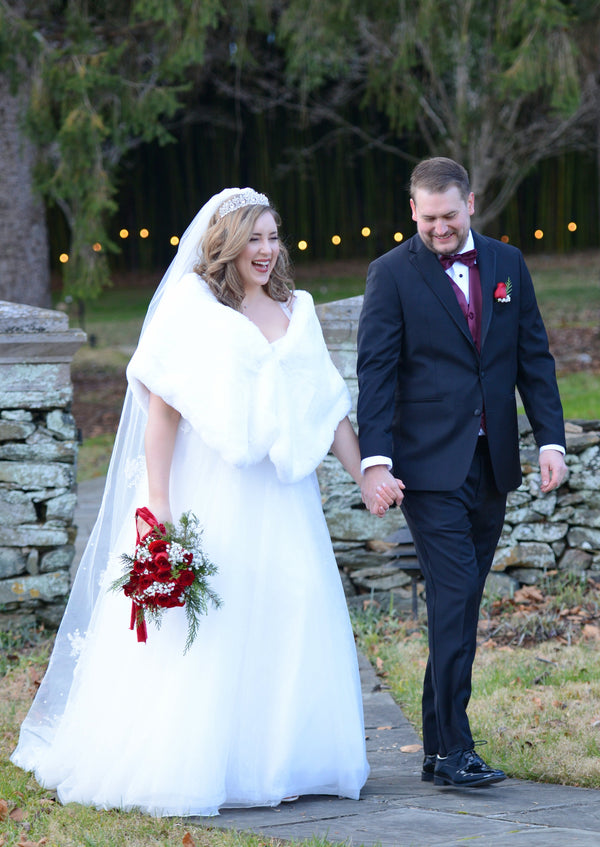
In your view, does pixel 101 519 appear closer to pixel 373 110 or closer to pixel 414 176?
pixel 414 176

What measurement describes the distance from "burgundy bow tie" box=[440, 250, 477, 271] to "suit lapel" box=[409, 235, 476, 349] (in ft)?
0.08

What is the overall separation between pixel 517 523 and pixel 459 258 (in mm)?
3008

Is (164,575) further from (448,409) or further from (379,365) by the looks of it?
(448,409)

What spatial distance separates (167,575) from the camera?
3475mm

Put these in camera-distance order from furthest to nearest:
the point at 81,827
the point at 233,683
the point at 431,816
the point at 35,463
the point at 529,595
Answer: the point at 529,595 → the point at 35,463 → the point at 233,683 → the point at 81,827 → the point at 431,816

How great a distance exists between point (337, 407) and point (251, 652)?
0.89 meters

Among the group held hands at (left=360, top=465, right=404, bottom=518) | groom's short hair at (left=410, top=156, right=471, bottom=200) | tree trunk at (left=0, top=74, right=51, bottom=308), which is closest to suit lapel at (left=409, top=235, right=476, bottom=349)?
groom's short hair at (left=410, top=156, right=471, bottom=200)

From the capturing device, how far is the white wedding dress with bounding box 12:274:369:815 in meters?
3.54

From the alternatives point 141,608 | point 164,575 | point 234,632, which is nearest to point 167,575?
point 164,575

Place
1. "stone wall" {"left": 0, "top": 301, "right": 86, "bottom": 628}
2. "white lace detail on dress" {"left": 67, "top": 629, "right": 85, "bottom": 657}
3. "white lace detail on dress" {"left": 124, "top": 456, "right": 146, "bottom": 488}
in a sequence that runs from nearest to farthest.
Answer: "white lace detail on dress" {"left": 124, "top": 456, "right": 146, "bottom": 488}, "white lace detail on dress" {"left": 67, "top": 629, "right": 85, "bottom": 657}, "stone wall" {"left": 0, "top": 301, "right": 86, "bottom": 628}

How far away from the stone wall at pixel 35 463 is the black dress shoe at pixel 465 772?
2.97 meters

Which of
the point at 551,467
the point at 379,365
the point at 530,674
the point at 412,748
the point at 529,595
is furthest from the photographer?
the point at 529,595

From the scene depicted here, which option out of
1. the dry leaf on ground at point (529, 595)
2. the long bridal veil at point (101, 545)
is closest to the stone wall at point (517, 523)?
the dry leaf on ground at point (529, 595)

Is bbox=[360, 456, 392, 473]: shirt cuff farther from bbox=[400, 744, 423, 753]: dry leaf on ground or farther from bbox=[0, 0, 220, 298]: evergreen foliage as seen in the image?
bbox=[0, 0, 220, 298]: evergreen foliage
